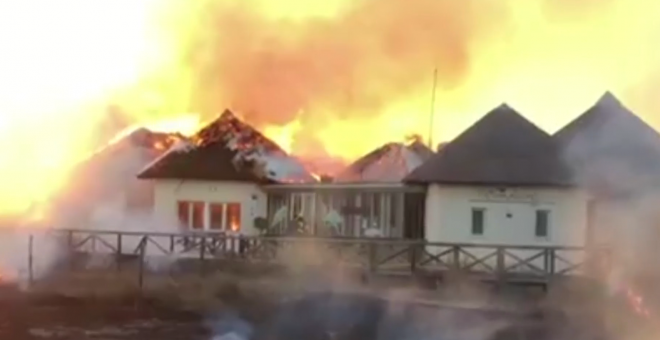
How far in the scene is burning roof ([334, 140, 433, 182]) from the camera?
153 feet

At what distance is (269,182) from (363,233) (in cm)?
453

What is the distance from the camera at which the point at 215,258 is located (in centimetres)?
3195

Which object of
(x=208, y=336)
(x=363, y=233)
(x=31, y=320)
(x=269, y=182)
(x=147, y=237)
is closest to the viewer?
(x=208, y=336)

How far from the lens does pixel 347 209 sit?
37.2 m

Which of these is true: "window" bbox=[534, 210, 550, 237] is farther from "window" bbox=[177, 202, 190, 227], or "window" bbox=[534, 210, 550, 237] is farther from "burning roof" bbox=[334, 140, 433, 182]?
"burning roof" bbox=[334, 140, 433, 182]

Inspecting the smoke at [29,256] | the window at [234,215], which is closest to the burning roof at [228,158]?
the window at [234,215]

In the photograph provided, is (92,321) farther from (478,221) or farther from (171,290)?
(478,221)

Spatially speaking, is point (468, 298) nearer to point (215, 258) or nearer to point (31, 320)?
point (215, 258)

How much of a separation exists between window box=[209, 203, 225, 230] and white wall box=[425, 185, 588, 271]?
8484mm

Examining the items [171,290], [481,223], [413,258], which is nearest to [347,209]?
[481,223]

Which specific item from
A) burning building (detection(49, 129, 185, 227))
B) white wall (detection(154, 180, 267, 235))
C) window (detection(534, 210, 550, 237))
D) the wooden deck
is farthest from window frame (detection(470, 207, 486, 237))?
burning building (detection(49, 129, 185, 227))

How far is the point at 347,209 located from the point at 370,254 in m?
7.52

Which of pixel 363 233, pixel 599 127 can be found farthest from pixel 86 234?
pixel 599 127

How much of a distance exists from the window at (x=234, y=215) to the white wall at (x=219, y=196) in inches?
4.3
